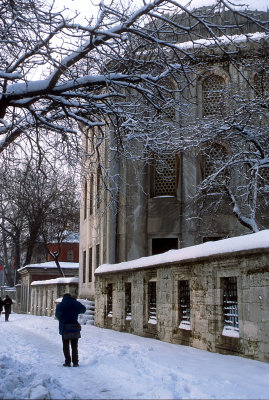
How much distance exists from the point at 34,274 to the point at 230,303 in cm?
3537

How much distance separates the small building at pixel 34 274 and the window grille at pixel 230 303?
3456 centimetres

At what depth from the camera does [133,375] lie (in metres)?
8.81

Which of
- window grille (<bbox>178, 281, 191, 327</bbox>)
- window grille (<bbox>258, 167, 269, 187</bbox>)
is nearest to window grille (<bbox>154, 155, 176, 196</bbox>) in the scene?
window grille (<bbox>258, 167, 269, 187</bbox>)

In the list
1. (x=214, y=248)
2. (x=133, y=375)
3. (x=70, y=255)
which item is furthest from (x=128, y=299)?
(x=70, y=255)

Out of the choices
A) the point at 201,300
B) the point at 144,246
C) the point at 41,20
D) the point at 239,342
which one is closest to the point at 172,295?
the point at 201,300

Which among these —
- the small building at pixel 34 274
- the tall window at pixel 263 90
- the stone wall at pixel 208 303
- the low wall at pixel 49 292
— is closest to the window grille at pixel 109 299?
the stone wall at pixel 208 303

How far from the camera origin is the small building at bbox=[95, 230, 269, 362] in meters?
10.5

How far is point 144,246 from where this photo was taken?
25016 mm

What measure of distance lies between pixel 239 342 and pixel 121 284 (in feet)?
29.6

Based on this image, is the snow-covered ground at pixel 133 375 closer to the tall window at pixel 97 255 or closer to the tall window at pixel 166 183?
the tall window at pixel 166 183

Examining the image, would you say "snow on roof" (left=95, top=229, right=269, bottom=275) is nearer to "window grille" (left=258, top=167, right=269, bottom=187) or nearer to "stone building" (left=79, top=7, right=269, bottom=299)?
"window grille" (left=258, top=167, right=269, bottom=187)

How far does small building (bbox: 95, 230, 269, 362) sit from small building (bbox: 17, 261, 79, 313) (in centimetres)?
2737

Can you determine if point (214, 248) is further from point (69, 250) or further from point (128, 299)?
point (69, 250)

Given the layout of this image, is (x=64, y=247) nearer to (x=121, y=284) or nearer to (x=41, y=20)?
(x=121, y=284)
